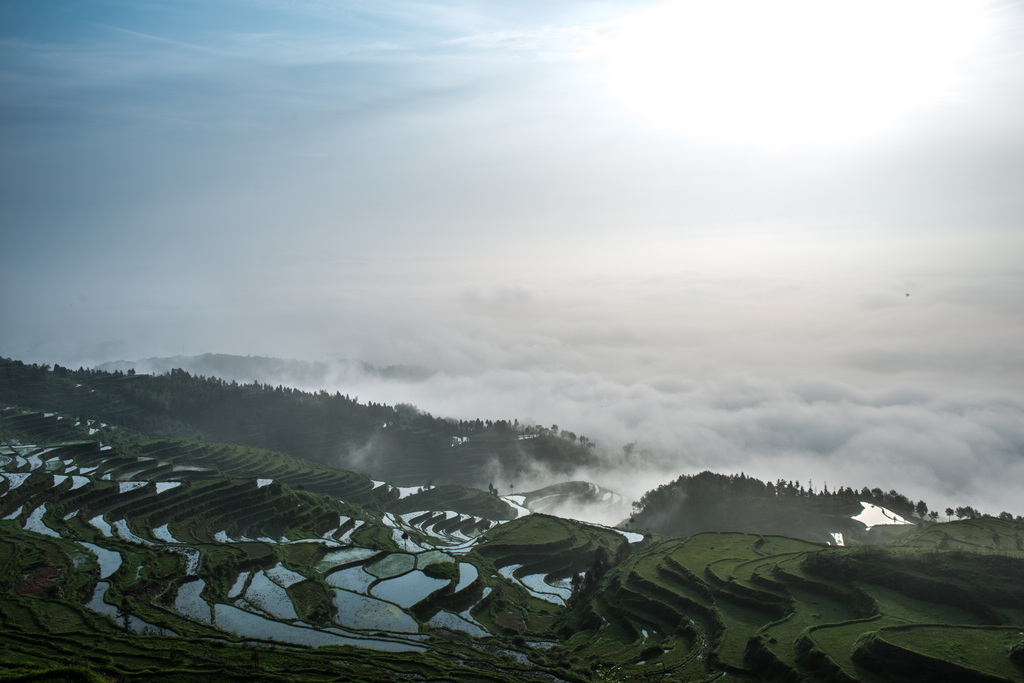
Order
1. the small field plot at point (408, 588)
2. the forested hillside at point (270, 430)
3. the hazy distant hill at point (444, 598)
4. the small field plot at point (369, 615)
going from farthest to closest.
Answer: the forested hillside at point (270, 430) < the small field plot at point (408, 588) < the small field plot at point (369, 615) < the hazy distant hill at point (444, 598)

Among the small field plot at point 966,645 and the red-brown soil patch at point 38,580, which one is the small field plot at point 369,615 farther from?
the small field plot at point 966,645

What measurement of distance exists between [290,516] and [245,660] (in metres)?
45.6

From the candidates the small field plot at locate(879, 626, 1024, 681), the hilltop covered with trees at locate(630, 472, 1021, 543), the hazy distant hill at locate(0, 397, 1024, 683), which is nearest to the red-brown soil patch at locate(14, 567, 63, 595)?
the hazy distant hill at locate(0, 397, 1024, 683)

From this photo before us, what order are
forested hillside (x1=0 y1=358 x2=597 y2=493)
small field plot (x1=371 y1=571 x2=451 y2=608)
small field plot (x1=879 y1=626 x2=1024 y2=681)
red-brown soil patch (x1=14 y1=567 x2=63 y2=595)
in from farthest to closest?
forested hillside (x1=0 y1=358 x2=597 y2=493) → small field plot (x1=371 y1=571 x2=451 y2=608) → red-brown soil patch (x1=14 y1=567 x2=63 y2=595) → small field plot (x1=879 y1=626 x2=1024 y2=681)

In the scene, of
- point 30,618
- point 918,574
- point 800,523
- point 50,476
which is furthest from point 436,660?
point 800,523

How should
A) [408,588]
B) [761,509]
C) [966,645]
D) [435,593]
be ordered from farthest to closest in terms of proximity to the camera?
[761,509]
[408,588]
[435,593]
[966,645]

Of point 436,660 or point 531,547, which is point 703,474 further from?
point 436,660

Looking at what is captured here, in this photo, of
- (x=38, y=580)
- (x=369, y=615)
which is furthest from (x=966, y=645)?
(x=38, y=580)

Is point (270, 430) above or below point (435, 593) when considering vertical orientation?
below

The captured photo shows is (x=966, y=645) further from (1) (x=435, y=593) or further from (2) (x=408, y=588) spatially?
(2) (x=408, y=588)

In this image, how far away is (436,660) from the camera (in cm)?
4153

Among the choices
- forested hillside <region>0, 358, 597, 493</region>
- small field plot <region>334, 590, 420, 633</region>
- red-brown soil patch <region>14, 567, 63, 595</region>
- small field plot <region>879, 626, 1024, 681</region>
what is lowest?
forested hillside <region>0, 358, 597, 493</region>

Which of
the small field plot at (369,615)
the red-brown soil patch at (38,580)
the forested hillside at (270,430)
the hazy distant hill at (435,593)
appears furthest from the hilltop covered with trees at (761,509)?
the red-brown soil patch at (38,580)

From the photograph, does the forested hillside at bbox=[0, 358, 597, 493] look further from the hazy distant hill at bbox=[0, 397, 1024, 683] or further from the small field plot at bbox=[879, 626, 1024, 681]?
the small field plot at bbox=[879, 626, 1024, 681]
